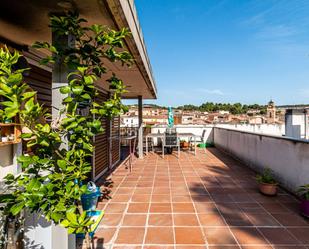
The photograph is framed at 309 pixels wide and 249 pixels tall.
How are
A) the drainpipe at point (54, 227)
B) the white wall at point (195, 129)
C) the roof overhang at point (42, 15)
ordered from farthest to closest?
the white wall at point (195, 129)
the drainpipe at point (54, 227)
the roof overhang at point (42, 15)

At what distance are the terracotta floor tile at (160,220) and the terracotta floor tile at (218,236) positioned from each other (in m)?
0.53

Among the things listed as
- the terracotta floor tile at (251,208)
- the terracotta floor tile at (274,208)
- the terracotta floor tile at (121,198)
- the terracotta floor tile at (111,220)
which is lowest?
the terracotta floor tile at (111,220)

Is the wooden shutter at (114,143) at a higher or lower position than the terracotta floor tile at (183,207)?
higher

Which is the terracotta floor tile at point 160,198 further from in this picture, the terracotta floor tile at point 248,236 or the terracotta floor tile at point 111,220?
the terracotta floor tile at point 248,236

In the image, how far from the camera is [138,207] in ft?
11.2

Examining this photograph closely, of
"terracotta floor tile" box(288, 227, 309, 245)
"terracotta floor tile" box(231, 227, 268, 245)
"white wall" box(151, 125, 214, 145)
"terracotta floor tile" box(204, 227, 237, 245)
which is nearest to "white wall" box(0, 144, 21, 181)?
"terracotta floor tile" box(204, 227, 237, 245)

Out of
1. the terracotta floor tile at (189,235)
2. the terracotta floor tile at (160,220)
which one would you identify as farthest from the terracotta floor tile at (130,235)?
the terracotta floor tile at (189,235)

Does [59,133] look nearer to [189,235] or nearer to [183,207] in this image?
[189,235]

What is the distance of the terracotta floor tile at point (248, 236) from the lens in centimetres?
241

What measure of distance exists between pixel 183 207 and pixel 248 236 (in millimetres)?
1108

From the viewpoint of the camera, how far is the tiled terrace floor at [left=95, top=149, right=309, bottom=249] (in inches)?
96.5

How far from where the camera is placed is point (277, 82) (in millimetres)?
15477

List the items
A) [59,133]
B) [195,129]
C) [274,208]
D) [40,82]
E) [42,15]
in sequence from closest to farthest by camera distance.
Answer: [59,133] < [42,15] < [40,82] < [274,208] < [195,129]

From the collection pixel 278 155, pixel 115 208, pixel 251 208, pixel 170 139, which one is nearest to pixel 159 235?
pixel 115 208
